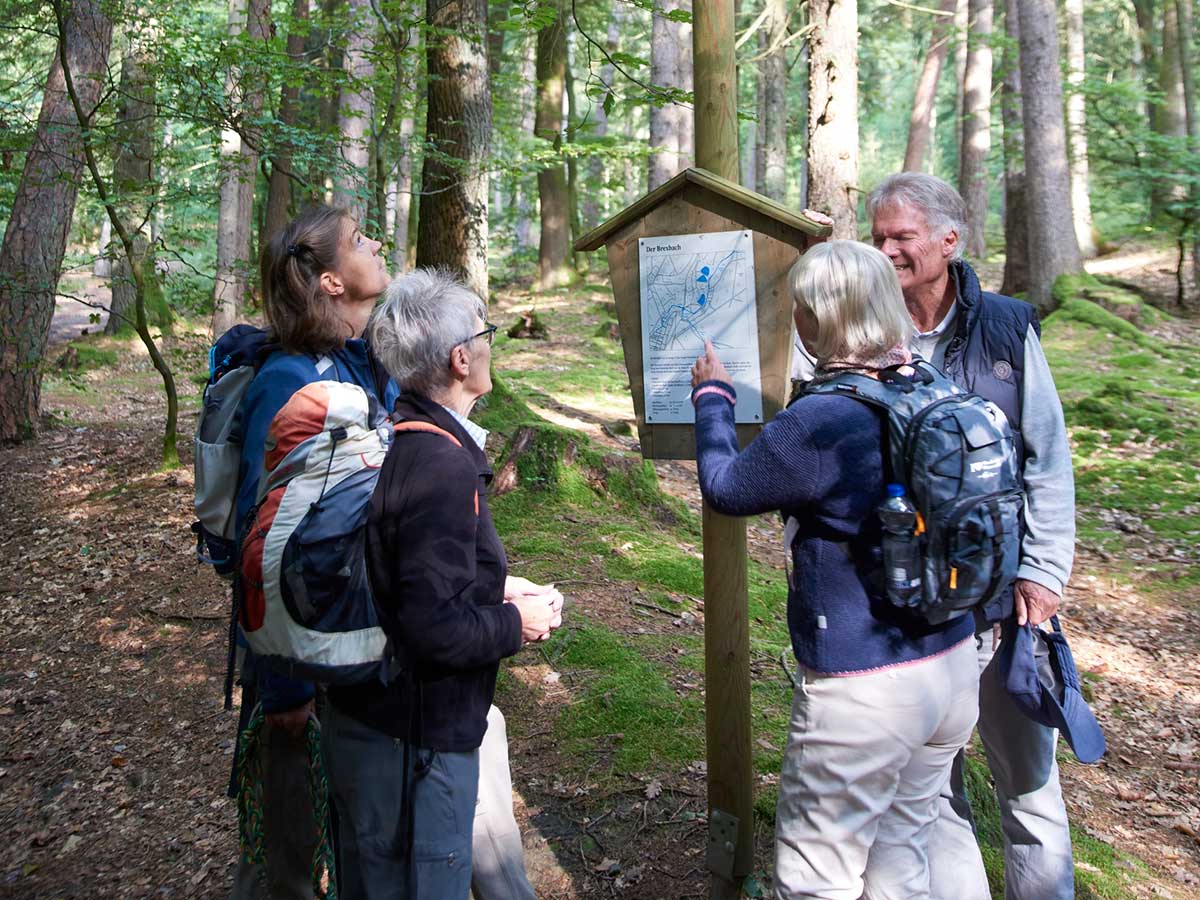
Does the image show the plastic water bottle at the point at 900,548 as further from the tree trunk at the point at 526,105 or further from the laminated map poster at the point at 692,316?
the tree trunk at the point at 526,105

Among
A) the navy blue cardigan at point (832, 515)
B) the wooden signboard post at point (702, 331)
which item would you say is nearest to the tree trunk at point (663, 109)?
the wooden signboard post at point (702, 331)

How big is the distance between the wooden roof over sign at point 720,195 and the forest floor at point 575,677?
209 cm

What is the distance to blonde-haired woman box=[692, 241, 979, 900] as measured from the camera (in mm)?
2104

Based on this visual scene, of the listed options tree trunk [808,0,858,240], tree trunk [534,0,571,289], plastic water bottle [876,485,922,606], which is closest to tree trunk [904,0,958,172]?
tree trunk [534,0,571,289]

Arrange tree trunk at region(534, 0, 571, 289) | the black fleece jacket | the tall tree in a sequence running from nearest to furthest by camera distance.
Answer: the black fleece jacket < the tall tree < tree trunk at region(534, 0, 571, 289)

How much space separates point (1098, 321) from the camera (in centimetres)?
1263

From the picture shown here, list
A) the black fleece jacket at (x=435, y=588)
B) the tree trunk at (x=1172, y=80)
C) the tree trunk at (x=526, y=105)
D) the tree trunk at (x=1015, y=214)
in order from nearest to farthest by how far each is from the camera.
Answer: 1. the black fleece jacket at (x=435, y=588)
2. the tree trunk at (x=1015, y=214)
3. the tree trunk at (x=1172, y=80)
4. the tree trunk at (x=526, y=105)

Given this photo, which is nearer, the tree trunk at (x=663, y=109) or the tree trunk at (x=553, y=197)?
the tree trunk at (x=663, y=109)

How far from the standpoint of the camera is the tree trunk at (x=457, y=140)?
6859 mm

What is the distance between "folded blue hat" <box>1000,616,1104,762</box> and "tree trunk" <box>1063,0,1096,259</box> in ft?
55.2

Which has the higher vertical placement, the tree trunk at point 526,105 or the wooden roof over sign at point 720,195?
the tree trunk at point 526,105

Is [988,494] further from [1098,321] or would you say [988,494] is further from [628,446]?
[1098,321]

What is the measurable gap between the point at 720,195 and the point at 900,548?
1208 mm

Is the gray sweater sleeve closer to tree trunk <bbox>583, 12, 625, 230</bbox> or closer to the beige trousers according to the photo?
the beige trousers
